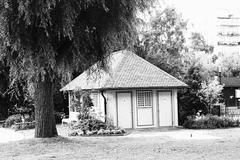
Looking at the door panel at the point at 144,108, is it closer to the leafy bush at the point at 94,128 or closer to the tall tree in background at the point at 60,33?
the leafy bush at the point at 94,128

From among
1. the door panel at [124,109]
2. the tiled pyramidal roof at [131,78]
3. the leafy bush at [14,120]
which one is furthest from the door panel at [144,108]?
the leafy bush at [14,120]

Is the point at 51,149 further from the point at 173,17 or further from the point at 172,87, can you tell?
the point at 173,17

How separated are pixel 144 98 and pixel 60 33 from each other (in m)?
11.4

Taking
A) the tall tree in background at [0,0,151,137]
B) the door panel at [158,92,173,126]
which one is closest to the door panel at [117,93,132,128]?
the door panel at [158,92,173,126]

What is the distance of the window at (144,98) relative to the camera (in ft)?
77.6

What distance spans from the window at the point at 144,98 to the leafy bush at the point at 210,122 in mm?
2734

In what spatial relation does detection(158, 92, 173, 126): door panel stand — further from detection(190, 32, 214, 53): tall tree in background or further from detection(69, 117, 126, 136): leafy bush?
detection(190, 32, 214, 53): tall tree in background

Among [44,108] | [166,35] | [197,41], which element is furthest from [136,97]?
[197,41]

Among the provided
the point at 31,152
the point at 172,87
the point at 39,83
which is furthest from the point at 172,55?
the point at 31,152

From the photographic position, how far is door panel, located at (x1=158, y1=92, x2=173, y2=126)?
2398 centimetres

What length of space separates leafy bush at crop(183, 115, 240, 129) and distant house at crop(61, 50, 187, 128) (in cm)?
103

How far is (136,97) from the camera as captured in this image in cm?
2353

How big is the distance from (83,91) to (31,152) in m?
11.9

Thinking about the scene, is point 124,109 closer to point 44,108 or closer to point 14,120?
point 44,108
